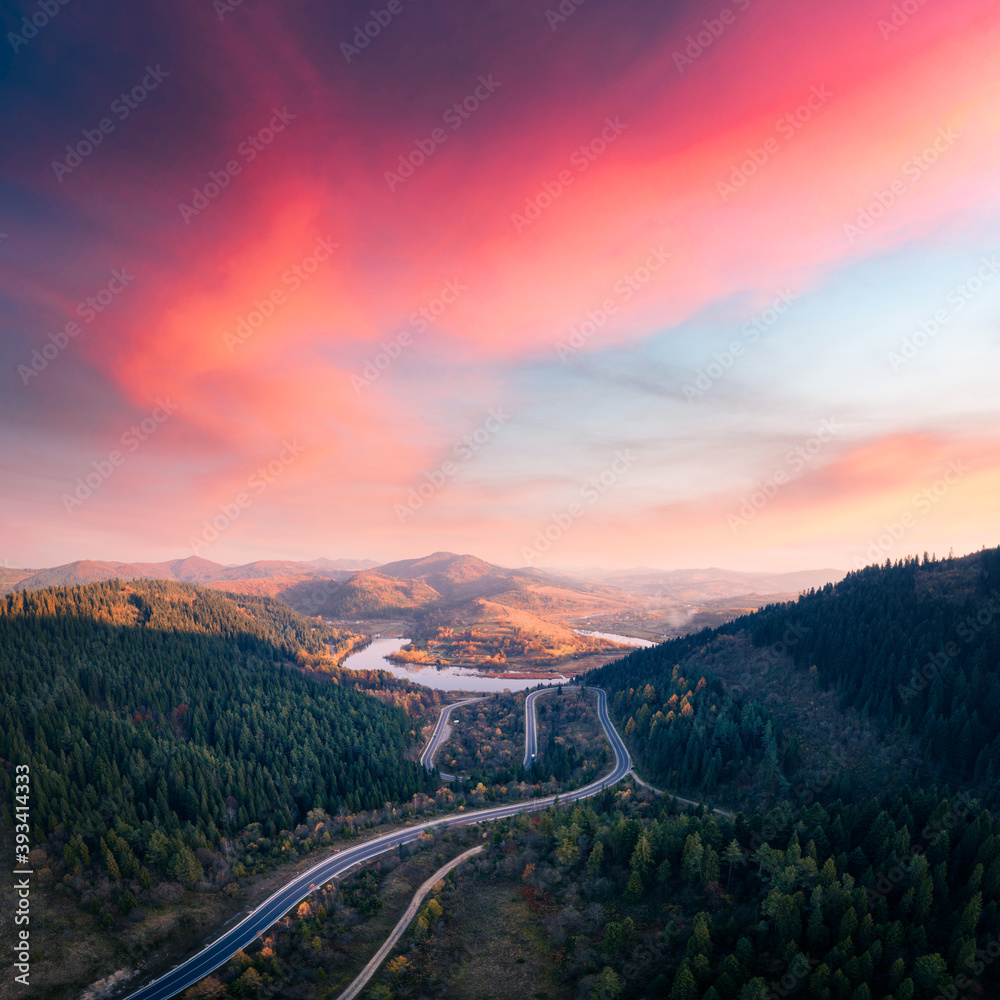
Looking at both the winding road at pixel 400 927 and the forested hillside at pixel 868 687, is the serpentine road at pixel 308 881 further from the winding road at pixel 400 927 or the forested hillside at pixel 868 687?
the forested hillside at pixel 868 687

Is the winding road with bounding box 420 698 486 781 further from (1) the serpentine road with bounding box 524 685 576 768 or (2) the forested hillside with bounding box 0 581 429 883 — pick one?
(1) the serpentine road with bounding box 524 685 576 768

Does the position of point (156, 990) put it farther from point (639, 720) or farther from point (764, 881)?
point (639, 720)

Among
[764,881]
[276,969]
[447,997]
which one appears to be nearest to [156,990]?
[276,969]

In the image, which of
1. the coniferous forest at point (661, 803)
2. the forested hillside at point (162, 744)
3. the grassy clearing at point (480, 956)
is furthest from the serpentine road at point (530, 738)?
the grassy clearing at point (480, 956)

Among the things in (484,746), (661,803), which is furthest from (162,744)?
(661,803)

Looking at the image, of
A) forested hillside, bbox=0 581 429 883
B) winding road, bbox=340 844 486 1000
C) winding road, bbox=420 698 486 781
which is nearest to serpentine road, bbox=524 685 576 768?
winding road, bbox=420 698 486 781
